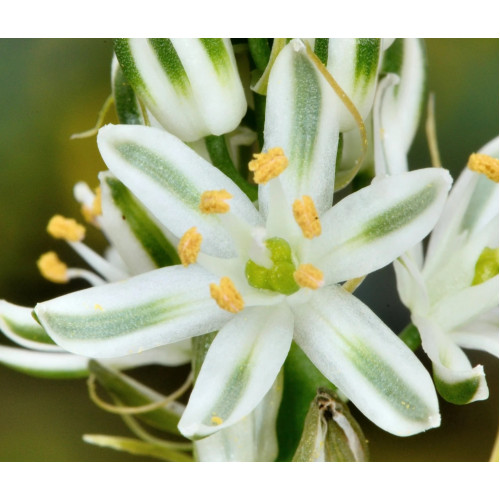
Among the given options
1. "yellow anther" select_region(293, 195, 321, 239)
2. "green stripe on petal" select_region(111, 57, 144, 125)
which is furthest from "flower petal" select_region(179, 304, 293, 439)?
"green stripe on petal" select_region(111, 57, 144, 125)

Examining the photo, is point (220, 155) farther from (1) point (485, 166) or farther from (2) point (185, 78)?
(1) point (485, 166)

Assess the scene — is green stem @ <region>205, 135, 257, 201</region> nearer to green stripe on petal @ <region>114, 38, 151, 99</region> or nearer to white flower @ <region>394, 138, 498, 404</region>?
green stripe on petal @ <region>114, 38, 151, 99</region>

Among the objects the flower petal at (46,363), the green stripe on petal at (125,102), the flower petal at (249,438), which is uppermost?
the green stripe on petal at (125,102)

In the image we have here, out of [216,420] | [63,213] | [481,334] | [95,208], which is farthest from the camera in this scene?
[63,213]

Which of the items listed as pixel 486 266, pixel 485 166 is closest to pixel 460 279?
pixel 486 266

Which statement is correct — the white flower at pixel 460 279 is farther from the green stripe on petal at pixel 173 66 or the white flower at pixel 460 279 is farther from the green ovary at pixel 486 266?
the green stripe on petal at pixel 173 66

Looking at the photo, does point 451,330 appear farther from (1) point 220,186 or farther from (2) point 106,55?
(2) point 106,55

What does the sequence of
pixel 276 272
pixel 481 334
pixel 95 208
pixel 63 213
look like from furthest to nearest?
1. pixel 63 213
2. pixel 95 208
3. pixel 481 334
4. pixel 276 272

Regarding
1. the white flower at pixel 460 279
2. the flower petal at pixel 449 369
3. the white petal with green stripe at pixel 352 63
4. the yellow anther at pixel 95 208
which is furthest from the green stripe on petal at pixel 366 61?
the yellow anther at pixel 95 208
